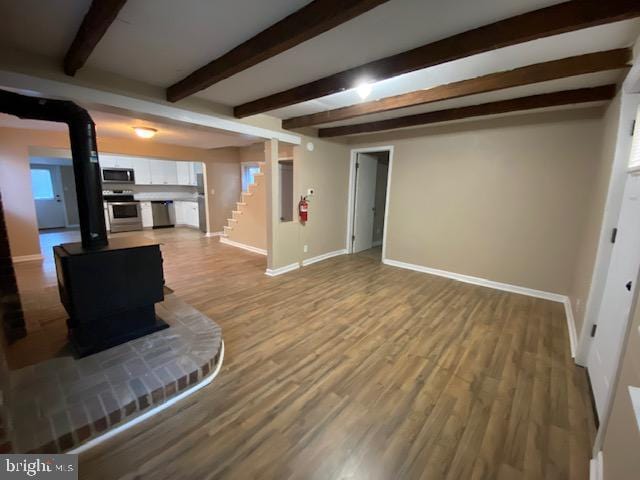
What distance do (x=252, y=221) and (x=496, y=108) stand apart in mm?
4678

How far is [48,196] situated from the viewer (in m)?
8.10

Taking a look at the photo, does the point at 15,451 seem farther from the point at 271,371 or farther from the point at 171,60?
the point at 171,60

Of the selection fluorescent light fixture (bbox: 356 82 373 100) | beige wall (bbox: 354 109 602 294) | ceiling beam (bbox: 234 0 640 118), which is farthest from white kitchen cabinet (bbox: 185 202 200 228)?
ceiling beam (bbox: 234 0 640 118)

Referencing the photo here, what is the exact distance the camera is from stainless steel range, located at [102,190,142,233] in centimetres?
768

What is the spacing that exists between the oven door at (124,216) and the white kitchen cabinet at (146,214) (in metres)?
0.14

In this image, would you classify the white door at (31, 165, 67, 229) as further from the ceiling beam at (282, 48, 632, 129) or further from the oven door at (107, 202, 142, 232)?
the ceiling beam at (282, 48, 632, 129)

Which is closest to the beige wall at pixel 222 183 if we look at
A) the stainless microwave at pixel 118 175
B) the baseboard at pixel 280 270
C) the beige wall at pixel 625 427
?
the stainless microwave at pixel 118 175

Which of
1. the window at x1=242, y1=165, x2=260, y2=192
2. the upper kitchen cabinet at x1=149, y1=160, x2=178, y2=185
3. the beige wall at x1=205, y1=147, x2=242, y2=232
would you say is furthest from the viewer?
the upper kitchen cabinet at x1=149, y1=160, x2=178, y2=185

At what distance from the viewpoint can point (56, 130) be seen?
4.72 metres

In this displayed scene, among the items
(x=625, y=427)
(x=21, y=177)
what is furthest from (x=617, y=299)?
(x=21, y=177)

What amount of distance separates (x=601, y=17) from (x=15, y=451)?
12.1 feet

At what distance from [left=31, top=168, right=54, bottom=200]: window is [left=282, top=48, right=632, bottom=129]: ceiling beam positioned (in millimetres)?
9569

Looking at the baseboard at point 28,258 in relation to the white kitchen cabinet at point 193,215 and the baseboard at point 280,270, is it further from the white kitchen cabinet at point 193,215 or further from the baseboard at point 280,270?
the baseboard at point 280,270

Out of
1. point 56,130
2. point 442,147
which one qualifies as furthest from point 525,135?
point 56,130
